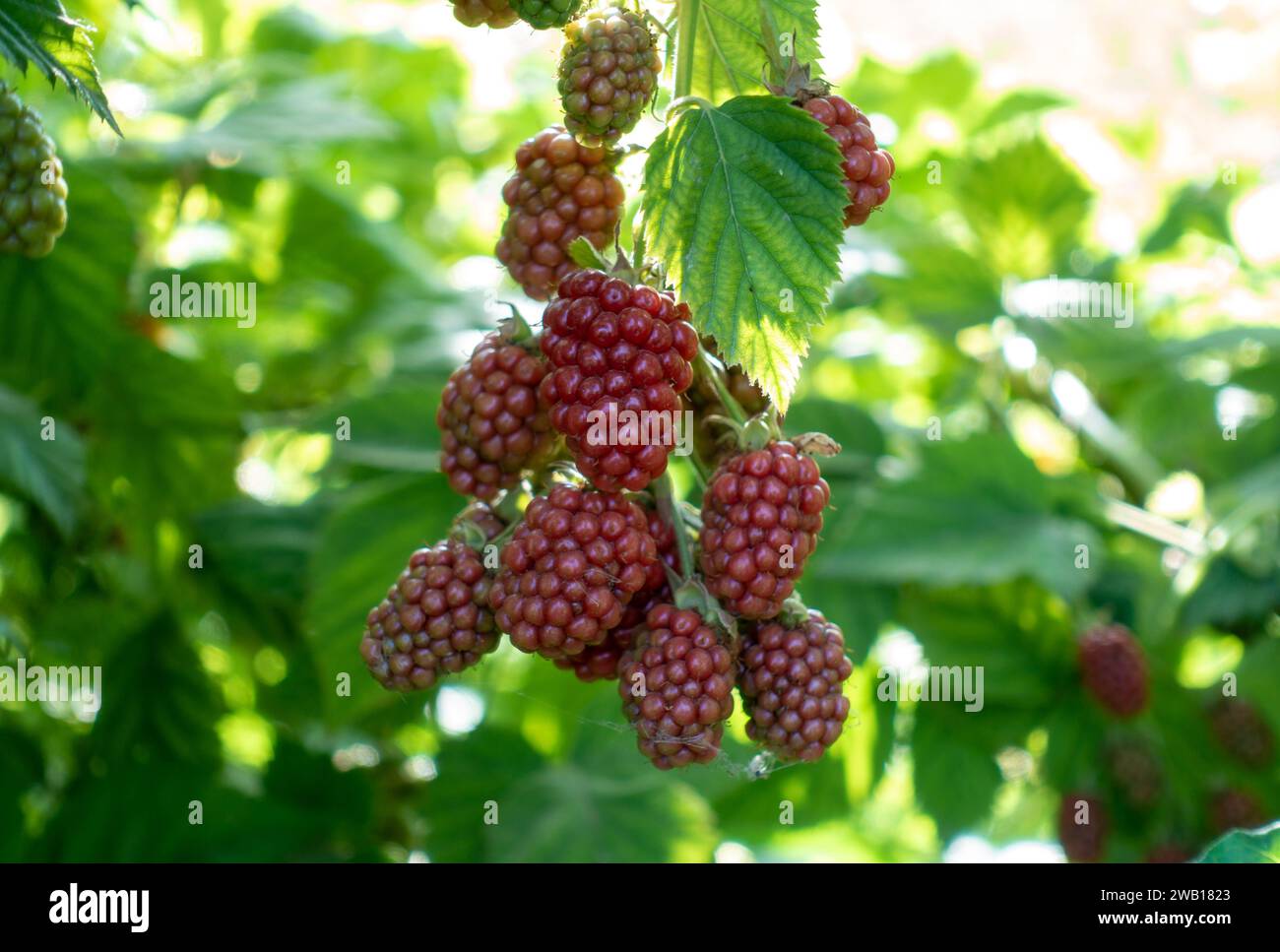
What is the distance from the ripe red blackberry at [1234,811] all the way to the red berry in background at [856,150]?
1.40m

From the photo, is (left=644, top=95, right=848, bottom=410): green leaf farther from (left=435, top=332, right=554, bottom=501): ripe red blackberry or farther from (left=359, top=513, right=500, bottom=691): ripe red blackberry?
(left=359, top=513, right=500, bottom=691): ripe red blackberry

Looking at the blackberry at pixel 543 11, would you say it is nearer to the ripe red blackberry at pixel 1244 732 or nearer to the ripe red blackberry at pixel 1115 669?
the ripe red blackberry at pixel 1115 669

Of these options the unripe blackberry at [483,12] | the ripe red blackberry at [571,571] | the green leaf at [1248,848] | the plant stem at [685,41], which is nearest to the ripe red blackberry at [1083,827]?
the green leaf at [1248,848]

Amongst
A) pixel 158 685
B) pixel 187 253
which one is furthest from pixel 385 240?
pixel 158 685

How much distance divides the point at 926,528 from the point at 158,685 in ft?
3.78

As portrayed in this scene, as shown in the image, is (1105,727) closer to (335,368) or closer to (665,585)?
(665,585)

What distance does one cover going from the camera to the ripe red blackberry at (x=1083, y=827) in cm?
188

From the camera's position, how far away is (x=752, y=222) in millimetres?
878

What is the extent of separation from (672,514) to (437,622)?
19 centimetres

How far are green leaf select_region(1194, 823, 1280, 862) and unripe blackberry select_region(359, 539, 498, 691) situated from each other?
0.69m

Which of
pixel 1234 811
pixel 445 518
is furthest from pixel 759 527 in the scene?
pixel 1234 811

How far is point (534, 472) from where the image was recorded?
3.15ft

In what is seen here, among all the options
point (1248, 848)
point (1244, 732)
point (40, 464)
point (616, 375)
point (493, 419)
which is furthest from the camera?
point (1244, 732)

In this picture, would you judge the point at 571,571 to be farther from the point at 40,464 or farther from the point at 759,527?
the point at 40,464
